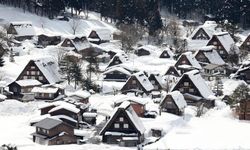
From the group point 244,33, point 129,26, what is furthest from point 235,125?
point 244,33

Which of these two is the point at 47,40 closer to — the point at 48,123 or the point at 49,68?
the point at 49,68

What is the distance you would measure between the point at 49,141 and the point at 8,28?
35.5 meters

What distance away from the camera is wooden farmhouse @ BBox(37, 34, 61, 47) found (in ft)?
214

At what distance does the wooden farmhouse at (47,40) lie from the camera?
65.2 meters

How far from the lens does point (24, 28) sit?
217ft

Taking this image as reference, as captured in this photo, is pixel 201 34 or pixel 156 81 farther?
pixel 201 34

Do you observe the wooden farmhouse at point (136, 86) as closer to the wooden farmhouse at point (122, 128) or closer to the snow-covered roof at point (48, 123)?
the wooden farmhouse at point (122, 128)

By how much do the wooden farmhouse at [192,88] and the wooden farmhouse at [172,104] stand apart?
344 cm

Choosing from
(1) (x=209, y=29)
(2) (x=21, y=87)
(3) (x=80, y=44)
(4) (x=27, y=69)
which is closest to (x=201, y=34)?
(1) (x=209, y=29)

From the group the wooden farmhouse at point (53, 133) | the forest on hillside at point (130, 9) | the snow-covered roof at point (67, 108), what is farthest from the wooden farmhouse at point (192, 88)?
the forest on hillside at point (130, 9)

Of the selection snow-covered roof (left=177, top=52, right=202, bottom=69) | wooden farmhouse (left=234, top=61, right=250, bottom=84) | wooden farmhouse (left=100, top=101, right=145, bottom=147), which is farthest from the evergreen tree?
snow-covered roof (left=177, top=52, right=202, bottom=69)

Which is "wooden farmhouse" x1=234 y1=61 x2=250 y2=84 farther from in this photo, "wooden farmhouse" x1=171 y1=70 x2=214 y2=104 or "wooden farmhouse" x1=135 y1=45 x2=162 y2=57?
"wooden farmhouse" x1=135 y1=45 x2=162 y2=57

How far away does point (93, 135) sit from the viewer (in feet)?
111

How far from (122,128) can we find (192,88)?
11879mm
